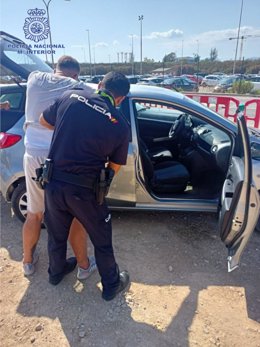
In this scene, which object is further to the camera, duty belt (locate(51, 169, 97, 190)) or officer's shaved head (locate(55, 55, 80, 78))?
officer's shaved head (locate(55, 55, 80, 78))

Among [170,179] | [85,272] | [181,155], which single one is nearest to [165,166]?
[170,179]

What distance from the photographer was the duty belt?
6.52 ft

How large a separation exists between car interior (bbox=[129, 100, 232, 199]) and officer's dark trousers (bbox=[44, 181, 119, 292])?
1098mm

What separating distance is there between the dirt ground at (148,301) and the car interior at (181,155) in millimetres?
566

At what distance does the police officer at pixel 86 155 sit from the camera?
6.18ft

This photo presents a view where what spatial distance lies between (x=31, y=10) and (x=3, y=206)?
7405mm

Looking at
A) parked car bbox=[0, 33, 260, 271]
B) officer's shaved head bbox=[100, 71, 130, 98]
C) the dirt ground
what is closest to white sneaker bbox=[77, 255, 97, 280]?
the dirt ground

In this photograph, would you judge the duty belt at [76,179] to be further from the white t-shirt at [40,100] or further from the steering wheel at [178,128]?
the steering wheel at [178,128]

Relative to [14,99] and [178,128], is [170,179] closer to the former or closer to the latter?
[178,128]

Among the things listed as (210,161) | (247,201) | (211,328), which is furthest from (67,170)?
(210,161)

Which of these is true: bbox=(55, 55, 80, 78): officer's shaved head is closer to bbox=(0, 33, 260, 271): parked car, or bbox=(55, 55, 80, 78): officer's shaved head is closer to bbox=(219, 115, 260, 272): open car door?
bbox=(0, 33, 260, 271): parked car

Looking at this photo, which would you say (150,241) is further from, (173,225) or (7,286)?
(7,286)

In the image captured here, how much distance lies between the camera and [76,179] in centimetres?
199

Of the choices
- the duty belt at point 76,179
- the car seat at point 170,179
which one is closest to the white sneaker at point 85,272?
the duty belt at point 76,179
